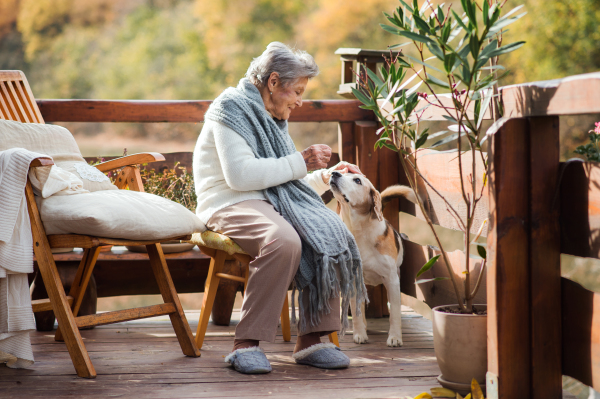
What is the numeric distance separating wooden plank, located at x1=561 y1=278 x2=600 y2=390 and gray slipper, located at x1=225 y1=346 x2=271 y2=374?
954 mm

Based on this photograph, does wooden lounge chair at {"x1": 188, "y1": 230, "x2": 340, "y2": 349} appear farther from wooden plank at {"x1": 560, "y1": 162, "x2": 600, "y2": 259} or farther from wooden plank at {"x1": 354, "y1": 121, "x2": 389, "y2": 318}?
wooden plank at {"x1": 560, "y1": 162, "x2": 600, "y2": 259}

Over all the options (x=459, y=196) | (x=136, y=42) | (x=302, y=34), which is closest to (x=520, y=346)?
(x=459, y=196)

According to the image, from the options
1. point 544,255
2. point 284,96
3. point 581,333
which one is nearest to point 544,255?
point 544,255

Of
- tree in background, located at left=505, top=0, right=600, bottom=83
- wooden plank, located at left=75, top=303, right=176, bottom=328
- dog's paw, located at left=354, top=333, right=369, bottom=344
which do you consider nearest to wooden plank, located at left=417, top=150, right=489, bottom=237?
dog's paw, located at left=354, top=333, right=369, bottom=344

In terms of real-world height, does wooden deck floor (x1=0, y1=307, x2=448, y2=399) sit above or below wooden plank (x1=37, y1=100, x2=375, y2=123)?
below

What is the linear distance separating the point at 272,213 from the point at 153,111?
121 centimetres

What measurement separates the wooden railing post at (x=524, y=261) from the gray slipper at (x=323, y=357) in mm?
601

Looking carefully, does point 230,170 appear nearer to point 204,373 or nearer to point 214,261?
point 214,261

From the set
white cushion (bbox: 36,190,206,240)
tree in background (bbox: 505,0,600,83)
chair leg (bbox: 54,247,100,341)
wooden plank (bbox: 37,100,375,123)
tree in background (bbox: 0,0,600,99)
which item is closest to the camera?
white cushion (bbox: 36,190,206,240)

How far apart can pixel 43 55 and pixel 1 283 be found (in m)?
15.5

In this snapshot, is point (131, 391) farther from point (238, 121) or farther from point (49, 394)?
point (238, 121)

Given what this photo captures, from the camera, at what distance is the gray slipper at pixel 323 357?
2.11 metres

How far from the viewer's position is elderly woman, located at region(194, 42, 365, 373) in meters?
2.02

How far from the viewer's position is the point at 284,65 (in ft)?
7.38
